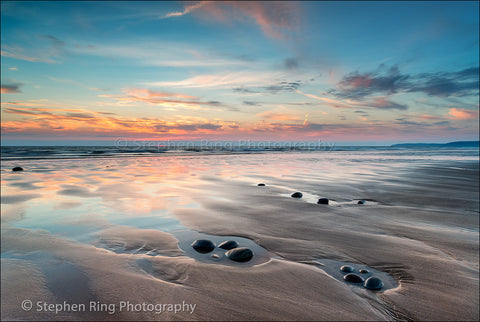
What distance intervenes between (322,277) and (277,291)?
647 mm

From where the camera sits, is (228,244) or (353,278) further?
(228,244)

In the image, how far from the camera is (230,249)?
3.76 meters

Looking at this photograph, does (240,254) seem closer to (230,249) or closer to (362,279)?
(230,249)

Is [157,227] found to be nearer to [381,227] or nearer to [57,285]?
[57,285]

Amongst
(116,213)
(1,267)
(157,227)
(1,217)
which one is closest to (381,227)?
(157,227)

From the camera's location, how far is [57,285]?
270 cm

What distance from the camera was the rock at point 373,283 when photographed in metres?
2.74

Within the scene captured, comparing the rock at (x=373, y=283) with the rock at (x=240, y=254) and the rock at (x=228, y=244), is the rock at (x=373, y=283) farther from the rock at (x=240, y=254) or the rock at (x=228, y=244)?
the rock at (x=228, y=244)

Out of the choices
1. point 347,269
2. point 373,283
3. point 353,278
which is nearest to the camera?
point 373,283

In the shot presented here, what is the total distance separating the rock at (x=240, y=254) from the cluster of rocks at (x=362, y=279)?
121 cm

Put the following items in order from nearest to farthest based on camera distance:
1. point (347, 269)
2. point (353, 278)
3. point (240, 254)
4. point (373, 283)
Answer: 1. point (373, 283)
2. point (353, 278)
3. point (347, 269)
4. point (240, 254)

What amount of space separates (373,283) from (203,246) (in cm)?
224

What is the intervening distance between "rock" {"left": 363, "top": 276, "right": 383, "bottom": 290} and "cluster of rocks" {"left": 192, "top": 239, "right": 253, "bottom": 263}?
1.44m

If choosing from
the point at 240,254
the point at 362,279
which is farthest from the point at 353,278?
the point at 240,254
